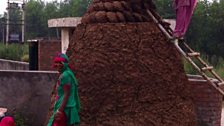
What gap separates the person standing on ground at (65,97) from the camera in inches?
170

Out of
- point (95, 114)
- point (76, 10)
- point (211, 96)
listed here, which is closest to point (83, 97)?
point (95, 114)

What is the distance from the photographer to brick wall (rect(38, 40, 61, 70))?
12.1 meters

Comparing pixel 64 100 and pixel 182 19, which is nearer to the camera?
pixel 64 100

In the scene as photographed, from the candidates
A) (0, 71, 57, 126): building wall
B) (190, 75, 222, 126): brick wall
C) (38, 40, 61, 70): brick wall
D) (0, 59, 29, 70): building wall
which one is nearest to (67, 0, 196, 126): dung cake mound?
(190, 75, 222, 126): brick wall

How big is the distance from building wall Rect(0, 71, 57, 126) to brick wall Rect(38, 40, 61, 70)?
4.71 m

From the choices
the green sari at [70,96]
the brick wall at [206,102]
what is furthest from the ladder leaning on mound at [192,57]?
the green sari at [70,96]

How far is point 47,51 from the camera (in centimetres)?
1236

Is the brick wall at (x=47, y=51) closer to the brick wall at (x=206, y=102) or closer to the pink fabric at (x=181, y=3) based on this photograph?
the brick wall at (x=206, y=102)

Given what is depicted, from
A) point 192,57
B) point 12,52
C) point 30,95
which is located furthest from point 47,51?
point 12,52

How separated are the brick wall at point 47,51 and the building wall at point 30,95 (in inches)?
186

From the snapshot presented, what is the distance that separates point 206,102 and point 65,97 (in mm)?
2547

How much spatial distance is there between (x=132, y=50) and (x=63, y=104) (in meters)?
1.19

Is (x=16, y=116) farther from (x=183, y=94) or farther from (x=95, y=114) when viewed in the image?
(x=183, y=94)

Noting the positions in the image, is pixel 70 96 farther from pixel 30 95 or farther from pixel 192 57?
pixel 30 95
